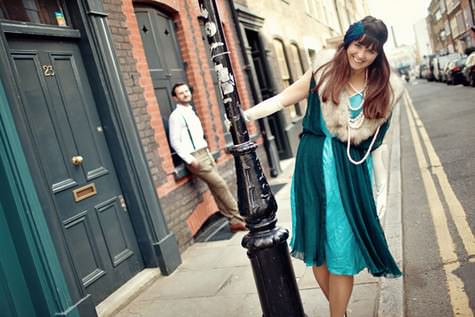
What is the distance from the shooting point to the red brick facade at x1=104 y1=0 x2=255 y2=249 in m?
5.16

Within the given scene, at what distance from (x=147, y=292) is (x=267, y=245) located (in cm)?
242

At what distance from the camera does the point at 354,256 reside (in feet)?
8.74

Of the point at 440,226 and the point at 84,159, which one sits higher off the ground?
the point at 84,159

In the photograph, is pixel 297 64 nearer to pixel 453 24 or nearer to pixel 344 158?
pixel 344 158

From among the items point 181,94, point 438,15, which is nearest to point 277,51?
point 181,94

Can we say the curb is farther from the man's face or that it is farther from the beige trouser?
the man's face

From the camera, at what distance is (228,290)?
13.7ft

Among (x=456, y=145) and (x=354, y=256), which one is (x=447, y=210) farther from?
(x=456, y=145)

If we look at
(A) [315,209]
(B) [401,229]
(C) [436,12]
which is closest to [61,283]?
(A) [315,209]

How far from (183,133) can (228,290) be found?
2241mm

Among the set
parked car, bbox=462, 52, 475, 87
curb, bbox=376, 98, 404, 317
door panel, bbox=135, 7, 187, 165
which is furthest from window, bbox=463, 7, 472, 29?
door panel, bbox=135, 7, 187, 165

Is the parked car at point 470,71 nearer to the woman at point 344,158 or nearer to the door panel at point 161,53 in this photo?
the door panel at point 161,53

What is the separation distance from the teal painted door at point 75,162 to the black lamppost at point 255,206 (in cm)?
184

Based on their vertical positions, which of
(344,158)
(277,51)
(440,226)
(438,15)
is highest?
(438,15)
